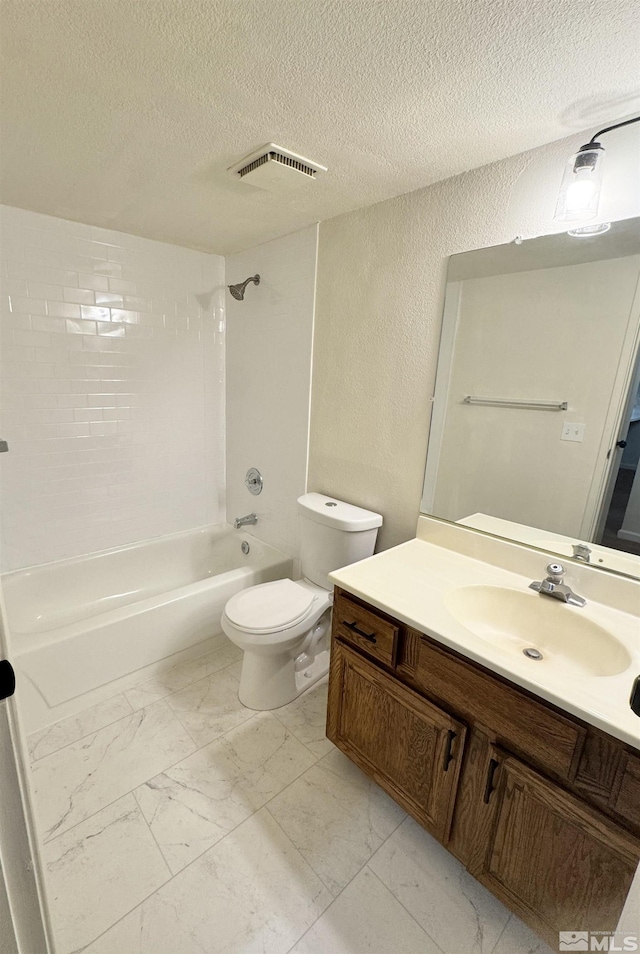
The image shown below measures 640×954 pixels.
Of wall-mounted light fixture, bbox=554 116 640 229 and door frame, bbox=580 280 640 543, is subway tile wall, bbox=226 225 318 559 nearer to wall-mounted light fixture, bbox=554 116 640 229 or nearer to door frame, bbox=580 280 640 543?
wall-mounted light fixture, bbox=554 116 640 229

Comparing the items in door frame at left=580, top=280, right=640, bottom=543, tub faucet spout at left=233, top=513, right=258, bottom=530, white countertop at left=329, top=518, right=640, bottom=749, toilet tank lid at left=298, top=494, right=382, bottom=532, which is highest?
door frame at left=580, top=280, right=640, bottom=543

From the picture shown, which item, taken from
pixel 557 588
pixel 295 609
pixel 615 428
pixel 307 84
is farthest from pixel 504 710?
pixel 307 84

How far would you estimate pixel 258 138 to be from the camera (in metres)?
1.23

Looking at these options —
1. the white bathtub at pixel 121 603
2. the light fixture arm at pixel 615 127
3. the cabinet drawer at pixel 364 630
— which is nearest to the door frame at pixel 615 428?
the light fixture arm at pixel 615 127

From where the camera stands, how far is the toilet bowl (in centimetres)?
165

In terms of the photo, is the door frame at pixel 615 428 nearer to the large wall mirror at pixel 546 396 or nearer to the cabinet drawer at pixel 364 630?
the large wall mirror at pixel 546 396

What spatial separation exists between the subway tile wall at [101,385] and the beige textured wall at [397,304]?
37.5 inches

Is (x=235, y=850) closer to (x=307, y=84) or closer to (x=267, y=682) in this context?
(x=267, y=682)

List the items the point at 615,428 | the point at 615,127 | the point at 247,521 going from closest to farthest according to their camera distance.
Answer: the point at 615,127, the point at 615,428, the point at 247,521

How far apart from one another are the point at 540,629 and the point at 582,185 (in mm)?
1210

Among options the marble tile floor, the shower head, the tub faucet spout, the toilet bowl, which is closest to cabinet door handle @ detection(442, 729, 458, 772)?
the marble tile floor

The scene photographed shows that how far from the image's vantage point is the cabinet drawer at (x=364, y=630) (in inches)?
47.3

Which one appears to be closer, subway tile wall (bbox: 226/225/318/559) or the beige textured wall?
the beige textured wall

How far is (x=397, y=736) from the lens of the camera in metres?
1.23
